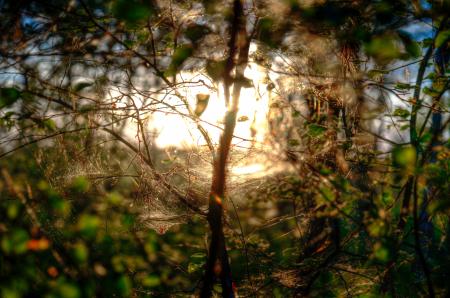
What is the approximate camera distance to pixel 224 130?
1351mm

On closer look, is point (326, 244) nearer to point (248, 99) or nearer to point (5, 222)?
point (248, 99)

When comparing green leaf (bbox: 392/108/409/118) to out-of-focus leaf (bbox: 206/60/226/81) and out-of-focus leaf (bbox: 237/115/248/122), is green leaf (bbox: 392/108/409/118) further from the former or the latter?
out-of-focus leaf (bbox: 206/60/226/81)

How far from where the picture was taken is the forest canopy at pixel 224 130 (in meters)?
1.33

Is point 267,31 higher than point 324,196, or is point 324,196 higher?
point 267,31

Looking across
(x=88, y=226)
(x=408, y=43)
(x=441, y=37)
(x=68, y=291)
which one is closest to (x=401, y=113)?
(x=441, y=37)

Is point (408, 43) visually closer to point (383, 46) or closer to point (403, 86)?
point (383, 46)

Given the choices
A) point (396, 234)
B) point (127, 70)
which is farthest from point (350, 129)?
point (127, 70)

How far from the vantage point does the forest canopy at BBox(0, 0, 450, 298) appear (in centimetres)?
133

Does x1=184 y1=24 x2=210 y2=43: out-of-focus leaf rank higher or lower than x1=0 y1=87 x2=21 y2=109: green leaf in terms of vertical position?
higher

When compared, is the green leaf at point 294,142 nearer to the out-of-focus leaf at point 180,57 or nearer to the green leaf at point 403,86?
the green leaf at point 403,86

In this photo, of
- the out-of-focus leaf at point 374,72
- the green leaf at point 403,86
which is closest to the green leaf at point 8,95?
the out-of-focus leaf at point 374,72

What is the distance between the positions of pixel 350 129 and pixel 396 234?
0.74 m

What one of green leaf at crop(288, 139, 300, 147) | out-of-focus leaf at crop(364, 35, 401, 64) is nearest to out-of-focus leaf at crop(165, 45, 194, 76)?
out-of-focus leaf at crop(364, 35, 401, 64)

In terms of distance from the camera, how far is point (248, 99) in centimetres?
183
